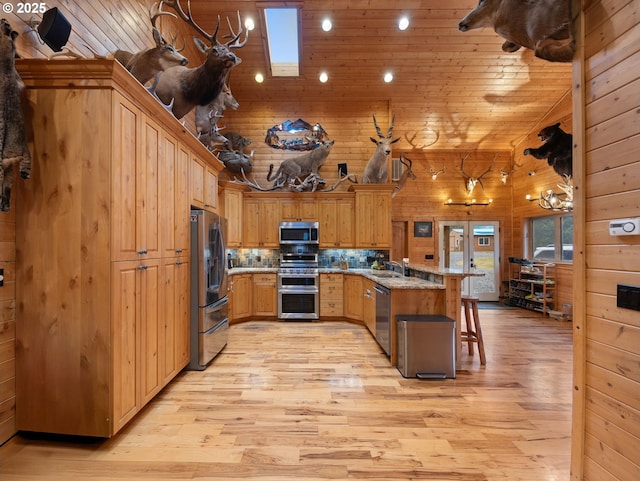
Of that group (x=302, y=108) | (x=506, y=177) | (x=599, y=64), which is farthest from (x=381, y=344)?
(x=506, y=177)

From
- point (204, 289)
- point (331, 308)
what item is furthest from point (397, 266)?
point (204, 289)

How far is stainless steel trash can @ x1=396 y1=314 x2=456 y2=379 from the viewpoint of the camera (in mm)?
3105

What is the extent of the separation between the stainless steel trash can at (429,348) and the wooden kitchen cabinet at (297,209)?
3.32 metres

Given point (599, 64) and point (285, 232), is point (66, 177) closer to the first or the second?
point (599, 64)

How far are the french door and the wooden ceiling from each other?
228cm

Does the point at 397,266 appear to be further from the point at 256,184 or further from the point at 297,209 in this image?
the point at 256,184

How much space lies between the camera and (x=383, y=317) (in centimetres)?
379

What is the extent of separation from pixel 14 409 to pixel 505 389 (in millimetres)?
3958

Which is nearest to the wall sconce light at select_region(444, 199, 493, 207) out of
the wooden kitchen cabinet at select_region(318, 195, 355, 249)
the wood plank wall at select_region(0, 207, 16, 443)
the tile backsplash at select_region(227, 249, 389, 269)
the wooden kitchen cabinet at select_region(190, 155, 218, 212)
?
the tile backsplash at select_region(227, 249, 389, 269)

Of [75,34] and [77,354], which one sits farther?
[75,34]

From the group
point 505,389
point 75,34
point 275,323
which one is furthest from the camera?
point 275,323

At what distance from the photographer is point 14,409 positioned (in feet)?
6.61

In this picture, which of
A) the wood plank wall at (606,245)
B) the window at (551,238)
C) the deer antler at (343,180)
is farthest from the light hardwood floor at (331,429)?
the window at (551,238)

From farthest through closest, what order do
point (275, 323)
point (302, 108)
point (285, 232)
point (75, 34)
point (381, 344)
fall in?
point (302, 108)
point (285, 232)
point (275, 323)
point (381, 344)
point (75, 34)
